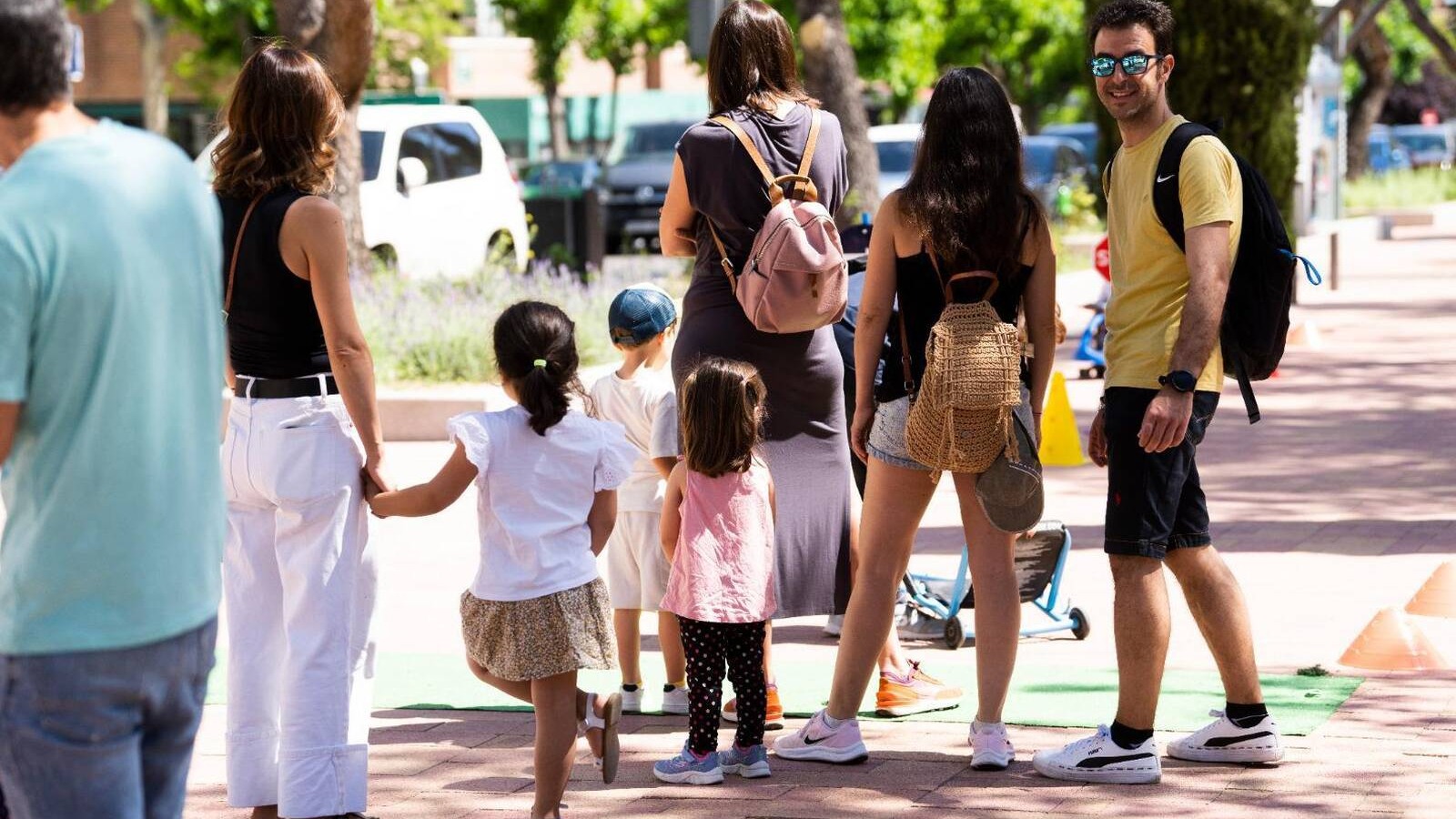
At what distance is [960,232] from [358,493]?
161cm

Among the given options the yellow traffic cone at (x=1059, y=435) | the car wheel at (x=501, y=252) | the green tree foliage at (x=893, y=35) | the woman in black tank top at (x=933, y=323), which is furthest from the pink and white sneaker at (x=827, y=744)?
the green tree foliage at (x=893, y=35)

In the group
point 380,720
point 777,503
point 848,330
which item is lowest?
point 380,720

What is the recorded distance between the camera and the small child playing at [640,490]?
5641mm

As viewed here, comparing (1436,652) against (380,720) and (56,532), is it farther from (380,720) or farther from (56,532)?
(56,532)

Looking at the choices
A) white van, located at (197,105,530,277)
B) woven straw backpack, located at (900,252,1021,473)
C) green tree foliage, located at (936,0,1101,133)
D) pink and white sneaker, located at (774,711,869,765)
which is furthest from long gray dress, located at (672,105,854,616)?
green tree foliage, located at (936,0,1101,133)

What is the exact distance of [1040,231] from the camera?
5.09 m

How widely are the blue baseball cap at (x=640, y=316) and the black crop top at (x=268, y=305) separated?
1269 mm

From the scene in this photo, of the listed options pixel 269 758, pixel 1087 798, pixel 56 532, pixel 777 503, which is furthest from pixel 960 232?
pixel 56 532

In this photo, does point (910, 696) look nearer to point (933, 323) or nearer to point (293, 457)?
point (933, 323)

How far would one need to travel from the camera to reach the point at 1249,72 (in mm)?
18016

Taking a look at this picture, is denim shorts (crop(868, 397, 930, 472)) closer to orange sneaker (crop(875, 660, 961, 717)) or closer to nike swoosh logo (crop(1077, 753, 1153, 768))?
nike swoosh logo (crop(1077, 753, 1153, 768))

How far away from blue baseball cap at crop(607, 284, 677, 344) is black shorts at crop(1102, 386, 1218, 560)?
1.33 m

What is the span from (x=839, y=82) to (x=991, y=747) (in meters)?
15.1

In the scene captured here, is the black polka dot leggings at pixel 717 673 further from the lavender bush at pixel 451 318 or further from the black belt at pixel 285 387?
the lavender bush at pixel 451 318
